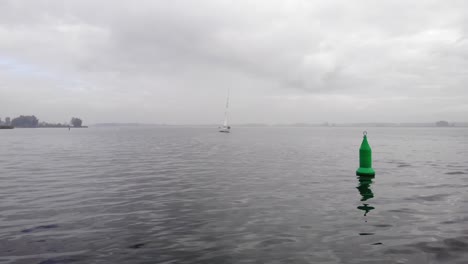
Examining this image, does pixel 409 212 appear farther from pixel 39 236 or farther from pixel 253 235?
pixel 39 236

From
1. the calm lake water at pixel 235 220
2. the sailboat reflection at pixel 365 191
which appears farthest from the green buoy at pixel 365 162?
the calm lake water at pixel 235 220

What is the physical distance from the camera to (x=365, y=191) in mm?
17062

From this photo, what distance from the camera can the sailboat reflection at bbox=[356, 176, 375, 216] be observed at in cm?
1329

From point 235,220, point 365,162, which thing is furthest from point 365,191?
point 235,220

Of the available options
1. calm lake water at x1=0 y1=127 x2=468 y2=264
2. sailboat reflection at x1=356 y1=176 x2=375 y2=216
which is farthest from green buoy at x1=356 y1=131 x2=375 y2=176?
calm lake water at x1=0 y1=127 x2=468 y2=264

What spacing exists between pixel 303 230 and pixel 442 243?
399cm

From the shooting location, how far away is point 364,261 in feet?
25.7

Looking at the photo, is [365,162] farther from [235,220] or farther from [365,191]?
[235,220]

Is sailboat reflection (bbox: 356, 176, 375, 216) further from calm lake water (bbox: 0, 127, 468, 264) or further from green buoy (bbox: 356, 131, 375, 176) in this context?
green buoy (bbox: 356, 131, 375, 176)

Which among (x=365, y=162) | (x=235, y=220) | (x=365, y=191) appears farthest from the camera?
(x=365, y=162)

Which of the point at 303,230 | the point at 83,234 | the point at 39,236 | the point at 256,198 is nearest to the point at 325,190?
the point at 256,198

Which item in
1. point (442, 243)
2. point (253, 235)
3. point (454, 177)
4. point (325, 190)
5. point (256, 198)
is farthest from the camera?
point (454, 177)

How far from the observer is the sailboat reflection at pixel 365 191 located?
13.3 m

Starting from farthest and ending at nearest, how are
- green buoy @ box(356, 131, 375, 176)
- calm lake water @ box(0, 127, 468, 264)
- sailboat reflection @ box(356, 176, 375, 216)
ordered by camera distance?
green buoy @ box(356, 131, 375, 176) → sailboat reflection @ box(356, 176, 375, 216) → calm lake water @ box(0, 127, 468, 264)
